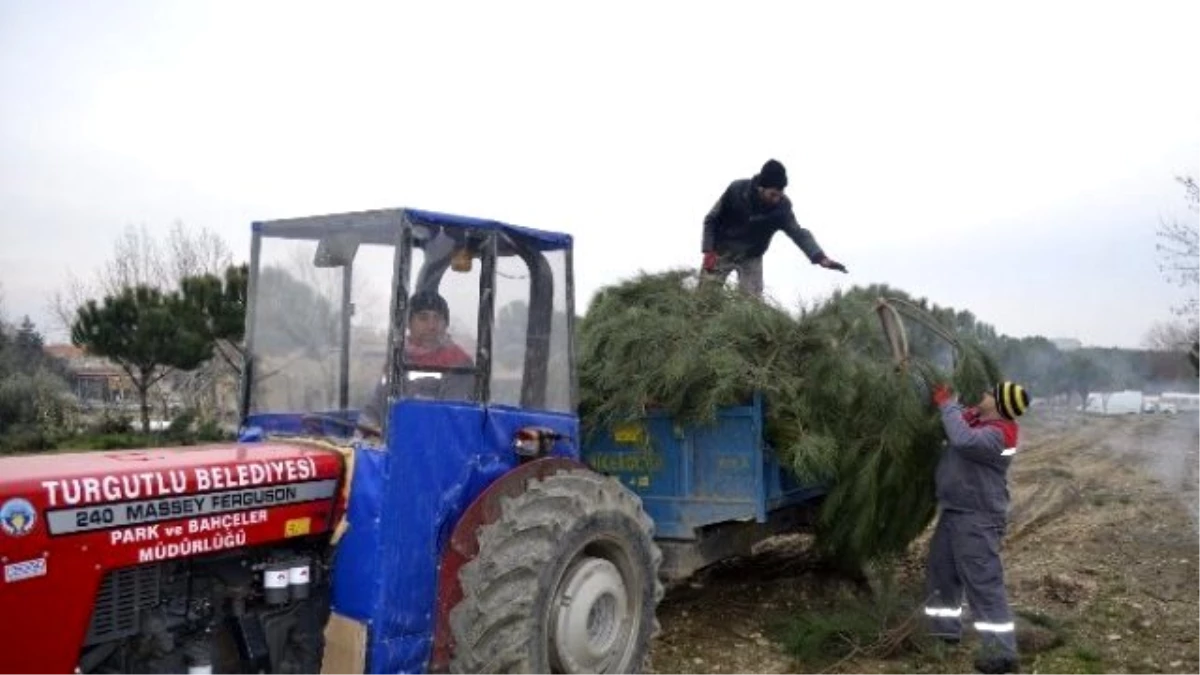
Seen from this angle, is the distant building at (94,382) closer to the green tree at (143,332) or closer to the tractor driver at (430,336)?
the green tree at (143,332)

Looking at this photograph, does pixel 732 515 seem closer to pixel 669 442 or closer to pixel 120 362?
pixel 669 442

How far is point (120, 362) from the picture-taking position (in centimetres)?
1975

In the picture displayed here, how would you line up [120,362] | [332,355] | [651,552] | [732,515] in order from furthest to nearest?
[120,362] → [732,515] → [651,552] → [332,355]

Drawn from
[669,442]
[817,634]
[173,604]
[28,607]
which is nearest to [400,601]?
[173,604]

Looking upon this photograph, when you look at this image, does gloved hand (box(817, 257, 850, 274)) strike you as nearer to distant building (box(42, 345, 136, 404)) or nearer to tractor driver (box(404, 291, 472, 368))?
tractor driver (box(404, 291, 472, 368))

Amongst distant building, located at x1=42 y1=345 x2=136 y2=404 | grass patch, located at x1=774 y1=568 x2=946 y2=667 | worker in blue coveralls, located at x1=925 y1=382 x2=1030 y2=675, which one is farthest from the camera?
distant building, located at x1=42 y1=345 x2=136 y2=404

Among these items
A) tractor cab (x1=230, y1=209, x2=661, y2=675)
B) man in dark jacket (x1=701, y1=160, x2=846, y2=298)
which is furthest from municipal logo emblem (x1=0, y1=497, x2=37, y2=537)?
man in dark jacket (x1=701, y1=160, x2=846, y2=298)

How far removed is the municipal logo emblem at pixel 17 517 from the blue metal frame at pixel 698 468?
3.57 m

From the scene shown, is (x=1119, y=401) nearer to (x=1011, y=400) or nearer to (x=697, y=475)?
(x=1011, y=400)

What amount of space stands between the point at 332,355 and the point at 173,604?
123cm

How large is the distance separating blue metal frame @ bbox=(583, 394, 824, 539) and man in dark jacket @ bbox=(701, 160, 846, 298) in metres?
2.13

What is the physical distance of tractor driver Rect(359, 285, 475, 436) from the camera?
443cm

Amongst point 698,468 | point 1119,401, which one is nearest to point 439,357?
point 698,468

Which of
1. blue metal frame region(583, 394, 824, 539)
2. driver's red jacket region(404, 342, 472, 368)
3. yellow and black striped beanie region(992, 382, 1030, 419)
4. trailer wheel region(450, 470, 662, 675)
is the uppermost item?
driver's red jacket region(404, 342, 472, 368)
